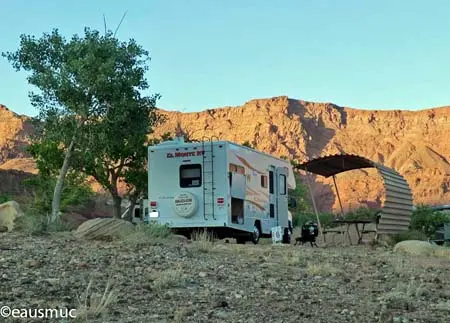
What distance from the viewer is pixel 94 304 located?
19.0 ft

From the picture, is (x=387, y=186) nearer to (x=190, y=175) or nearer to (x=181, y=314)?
(x=190, y=175)

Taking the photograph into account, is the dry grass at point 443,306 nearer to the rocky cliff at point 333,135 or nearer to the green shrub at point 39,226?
the green shrub at point 39,226

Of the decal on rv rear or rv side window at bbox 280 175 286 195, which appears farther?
rv side window at bbox 280 175 286 195

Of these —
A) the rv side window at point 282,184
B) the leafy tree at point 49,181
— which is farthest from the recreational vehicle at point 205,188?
the leafy tree at point 49,181

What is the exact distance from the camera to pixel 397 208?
20031 millimetres

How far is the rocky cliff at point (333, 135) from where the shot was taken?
7819 centimetres

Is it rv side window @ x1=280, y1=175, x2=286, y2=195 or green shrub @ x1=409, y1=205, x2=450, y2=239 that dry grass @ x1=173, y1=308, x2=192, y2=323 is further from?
green shrub @ x1=409, y1=205, x2=450, y2=239

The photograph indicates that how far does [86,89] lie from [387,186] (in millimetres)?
9300

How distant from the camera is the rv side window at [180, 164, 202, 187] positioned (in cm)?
1789

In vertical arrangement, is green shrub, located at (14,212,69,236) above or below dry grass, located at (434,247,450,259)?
above

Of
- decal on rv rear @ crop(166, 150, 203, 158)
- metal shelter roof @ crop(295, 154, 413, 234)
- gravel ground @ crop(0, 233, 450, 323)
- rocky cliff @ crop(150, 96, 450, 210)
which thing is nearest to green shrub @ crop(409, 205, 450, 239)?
metal shelter roof @ crop(295, 154, 413, 234)

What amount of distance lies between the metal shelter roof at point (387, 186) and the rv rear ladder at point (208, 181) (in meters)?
3.62

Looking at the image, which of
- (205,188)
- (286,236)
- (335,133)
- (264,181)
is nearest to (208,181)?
(205,188)

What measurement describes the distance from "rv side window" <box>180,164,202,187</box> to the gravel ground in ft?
21.6
